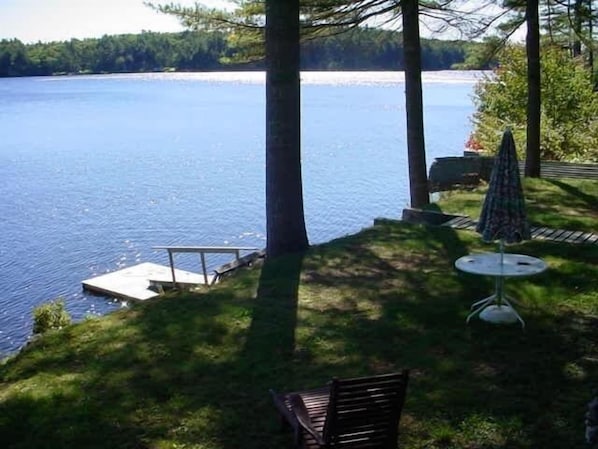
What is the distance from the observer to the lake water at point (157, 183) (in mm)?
19469

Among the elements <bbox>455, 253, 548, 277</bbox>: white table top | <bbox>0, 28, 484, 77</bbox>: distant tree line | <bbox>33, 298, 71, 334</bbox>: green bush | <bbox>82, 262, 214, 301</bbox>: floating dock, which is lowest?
<bbox>82, 262, 214, 301</bbox>: floating dock

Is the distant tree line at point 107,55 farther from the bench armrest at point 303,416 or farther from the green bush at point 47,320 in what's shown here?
the bench armrest at point 303,416

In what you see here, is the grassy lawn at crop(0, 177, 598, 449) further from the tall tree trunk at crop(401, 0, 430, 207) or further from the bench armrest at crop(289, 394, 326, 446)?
the tall tree trunk at crop(401, 0, 430, 207)

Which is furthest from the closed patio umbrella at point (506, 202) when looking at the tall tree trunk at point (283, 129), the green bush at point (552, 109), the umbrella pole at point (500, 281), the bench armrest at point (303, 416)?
the green bush at point (552, 109)

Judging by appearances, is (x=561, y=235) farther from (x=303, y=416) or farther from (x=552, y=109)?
(x=552, y=109)

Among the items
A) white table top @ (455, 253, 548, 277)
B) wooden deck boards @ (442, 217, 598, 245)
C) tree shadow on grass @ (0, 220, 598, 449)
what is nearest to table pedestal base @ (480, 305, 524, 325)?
tree shadow on grass @ (0, 220, 598, 449)

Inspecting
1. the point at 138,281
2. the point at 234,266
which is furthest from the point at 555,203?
the point at 138,281

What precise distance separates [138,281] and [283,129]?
8.59 m

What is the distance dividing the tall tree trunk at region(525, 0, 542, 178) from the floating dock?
7.44 meters

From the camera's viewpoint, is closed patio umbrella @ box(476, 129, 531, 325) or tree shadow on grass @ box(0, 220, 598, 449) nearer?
tree shadow on grass @ box(0, 220, 598, 449)

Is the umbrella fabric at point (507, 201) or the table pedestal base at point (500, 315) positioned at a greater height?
the umbrella fabric at point (507, 201)

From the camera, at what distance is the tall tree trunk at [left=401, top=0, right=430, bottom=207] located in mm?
12125

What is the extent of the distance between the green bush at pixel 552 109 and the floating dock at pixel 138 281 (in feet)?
29.7

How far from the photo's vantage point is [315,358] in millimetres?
6258
